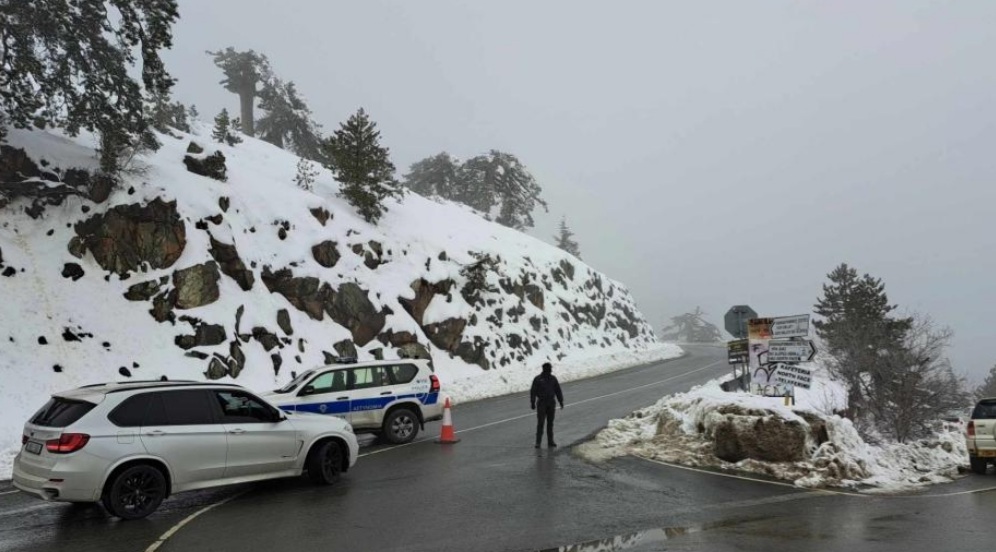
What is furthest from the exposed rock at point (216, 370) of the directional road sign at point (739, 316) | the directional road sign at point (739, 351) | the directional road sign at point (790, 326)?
the directional road sign at point (739, 351)

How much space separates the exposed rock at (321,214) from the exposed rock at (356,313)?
161 inches

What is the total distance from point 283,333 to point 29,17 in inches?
459

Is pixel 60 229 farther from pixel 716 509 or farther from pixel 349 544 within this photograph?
pixel 716 509

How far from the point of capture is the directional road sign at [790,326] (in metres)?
13.2

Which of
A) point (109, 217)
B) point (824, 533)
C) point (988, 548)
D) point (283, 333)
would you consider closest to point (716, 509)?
point (824, 533)

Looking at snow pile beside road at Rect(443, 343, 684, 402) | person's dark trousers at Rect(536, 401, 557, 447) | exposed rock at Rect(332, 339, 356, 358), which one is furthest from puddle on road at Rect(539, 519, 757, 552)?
exposed rock at Rect(332, 339, 356, 358)

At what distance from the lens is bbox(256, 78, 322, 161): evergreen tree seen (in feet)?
165

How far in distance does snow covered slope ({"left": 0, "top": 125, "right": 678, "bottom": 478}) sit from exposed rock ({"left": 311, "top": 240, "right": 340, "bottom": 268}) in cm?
6

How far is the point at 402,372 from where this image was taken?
13625mm

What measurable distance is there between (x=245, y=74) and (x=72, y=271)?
41.8m

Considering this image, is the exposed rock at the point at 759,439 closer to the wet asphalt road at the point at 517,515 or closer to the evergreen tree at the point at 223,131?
the wet asphalt road at the point at 517,515

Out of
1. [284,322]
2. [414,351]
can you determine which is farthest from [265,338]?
[414,351]

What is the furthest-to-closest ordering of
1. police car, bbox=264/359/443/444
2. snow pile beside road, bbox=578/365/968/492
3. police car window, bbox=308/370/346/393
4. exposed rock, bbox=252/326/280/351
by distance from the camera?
exposed rock, bbox=252/326/280/351, police car window, bbox=308/370/346/393, police car, bbox=264/359/443/444, snow pile beside road, bbox=578/365/968/492

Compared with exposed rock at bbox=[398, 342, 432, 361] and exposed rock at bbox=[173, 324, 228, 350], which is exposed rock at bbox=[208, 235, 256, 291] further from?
exposed rock at bbox=[398, 342, 432, 361]
